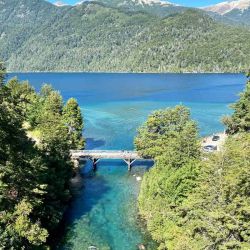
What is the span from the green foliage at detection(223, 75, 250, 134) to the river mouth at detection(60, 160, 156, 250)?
21.9m

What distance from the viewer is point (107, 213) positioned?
63.5m

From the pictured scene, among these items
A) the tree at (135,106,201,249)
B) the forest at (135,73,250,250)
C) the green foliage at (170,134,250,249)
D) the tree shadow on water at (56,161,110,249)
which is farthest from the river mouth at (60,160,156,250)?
the green foliage at (170,134,250,249)

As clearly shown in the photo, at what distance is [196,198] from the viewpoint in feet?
143

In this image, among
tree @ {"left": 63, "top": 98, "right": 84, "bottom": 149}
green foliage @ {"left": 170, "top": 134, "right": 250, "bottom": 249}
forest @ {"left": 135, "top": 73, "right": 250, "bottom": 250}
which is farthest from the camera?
tree @ {"left": 63, "top": 98, "right": 84, "bottom": 149}

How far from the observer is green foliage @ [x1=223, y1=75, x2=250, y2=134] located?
85062mm

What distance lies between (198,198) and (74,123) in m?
53.9

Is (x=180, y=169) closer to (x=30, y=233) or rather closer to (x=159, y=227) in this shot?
(x=159, y=227)

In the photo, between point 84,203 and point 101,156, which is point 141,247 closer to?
point 84,203

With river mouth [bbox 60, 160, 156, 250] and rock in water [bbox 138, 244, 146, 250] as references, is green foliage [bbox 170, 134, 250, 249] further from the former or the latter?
river mouth [bbox 60, 160, 156, 250]

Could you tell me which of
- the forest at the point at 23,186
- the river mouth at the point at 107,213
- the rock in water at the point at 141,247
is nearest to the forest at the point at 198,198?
the rock in water at the point at 141,247

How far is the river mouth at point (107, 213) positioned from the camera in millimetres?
54125

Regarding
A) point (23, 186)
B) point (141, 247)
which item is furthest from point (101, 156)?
point (23, 186)

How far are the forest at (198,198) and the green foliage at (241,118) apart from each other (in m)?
30.5

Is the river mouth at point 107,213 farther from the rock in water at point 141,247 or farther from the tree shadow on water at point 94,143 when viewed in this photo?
the tree shadow on water at point 94,143
